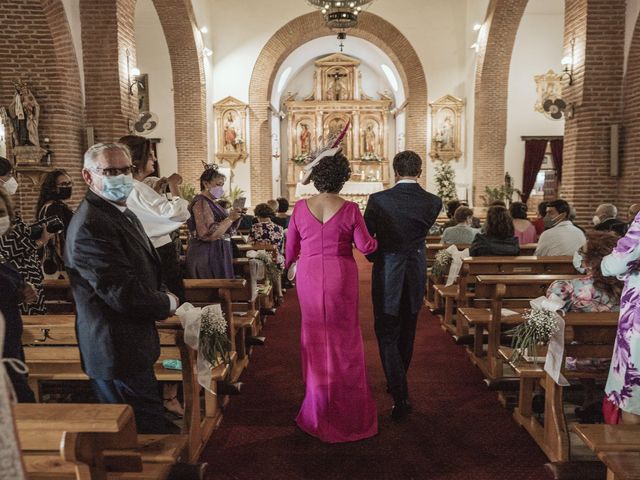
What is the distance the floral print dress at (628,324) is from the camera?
8.08 ft

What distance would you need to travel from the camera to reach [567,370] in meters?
3.39

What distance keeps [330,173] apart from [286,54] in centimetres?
1417

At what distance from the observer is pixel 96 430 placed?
1566 mm

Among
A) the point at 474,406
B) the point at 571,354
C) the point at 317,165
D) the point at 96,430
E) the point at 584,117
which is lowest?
the point at 474,406

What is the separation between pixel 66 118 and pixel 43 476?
6648 mm

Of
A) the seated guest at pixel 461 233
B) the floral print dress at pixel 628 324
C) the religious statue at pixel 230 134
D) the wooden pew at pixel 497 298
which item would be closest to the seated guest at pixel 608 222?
→ the wooden pew at pixel 497 298

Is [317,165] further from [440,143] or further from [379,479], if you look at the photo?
[440,143]

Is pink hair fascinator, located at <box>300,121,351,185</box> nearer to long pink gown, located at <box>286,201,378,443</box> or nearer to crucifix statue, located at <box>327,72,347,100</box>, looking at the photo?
long pink gown, located at <box>286,201,378,443</box>

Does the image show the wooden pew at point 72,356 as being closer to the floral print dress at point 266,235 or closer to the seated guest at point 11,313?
the seated guest at point 11,313

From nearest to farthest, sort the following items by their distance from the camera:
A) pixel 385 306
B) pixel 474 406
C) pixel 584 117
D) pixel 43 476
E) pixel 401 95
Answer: pixel 43 476, pixel 385 306, pixel 474 406, pixel 584 117, pixel 401 95

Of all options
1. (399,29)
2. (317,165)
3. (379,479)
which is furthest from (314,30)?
(379,479)

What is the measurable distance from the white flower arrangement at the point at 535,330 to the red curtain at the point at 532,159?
43.7 feet

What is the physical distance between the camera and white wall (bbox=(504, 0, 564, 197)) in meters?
15.3

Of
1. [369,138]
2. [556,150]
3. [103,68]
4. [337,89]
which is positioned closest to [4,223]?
[103,68]
